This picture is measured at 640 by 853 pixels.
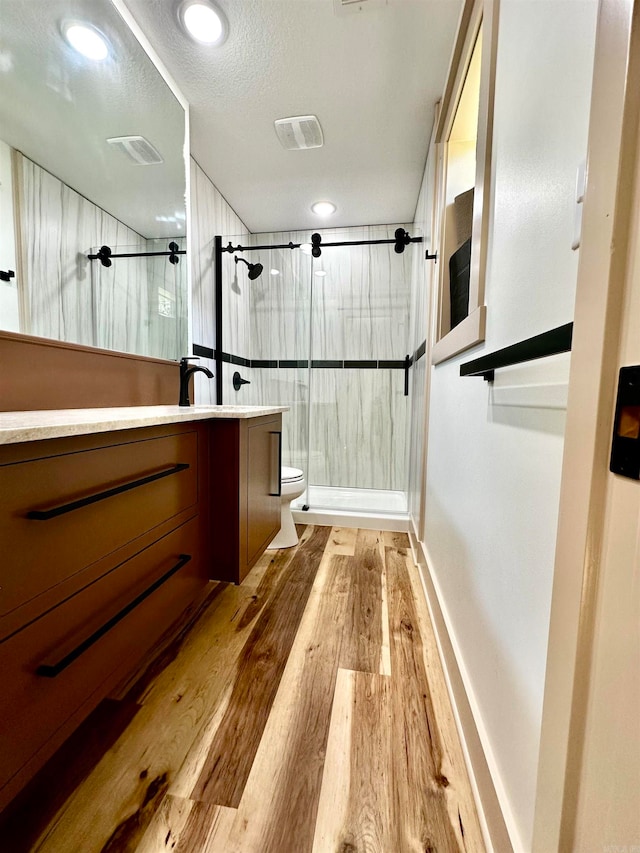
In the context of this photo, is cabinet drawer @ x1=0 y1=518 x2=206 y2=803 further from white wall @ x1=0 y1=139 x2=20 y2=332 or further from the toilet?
the toilet

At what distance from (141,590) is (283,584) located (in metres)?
0.89

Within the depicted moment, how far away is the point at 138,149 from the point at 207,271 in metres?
0.79

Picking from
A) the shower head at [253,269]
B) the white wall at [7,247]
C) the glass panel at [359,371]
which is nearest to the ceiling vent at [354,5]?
the white wall at [7,247]

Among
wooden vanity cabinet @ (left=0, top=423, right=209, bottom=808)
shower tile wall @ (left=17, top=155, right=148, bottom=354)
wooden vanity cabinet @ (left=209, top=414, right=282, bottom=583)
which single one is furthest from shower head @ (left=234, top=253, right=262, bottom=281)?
wooden vanity cabinet @ (left=0, top=423, right=209, bottom=808)

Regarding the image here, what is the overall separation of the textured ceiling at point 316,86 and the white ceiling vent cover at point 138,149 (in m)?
0.35

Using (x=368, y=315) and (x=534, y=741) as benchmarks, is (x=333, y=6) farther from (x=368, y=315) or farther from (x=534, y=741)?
(x=534, y=741)

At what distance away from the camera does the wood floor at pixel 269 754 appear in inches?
27.9

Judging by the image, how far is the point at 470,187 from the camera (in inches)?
58.4

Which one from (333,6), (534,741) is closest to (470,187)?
(333,6)

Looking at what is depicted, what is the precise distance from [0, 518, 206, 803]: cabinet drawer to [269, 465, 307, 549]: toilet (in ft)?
3.31

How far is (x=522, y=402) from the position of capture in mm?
675

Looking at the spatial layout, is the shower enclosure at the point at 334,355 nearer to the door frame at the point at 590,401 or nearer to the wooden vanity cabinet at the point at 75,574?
the wooden vanity cabinet at the point at 75,574

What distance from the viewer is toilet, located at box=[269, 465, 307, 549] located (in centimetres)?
203

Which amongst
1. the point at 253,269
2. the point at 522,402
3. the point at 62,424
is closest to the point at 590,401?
the point at 522,402
